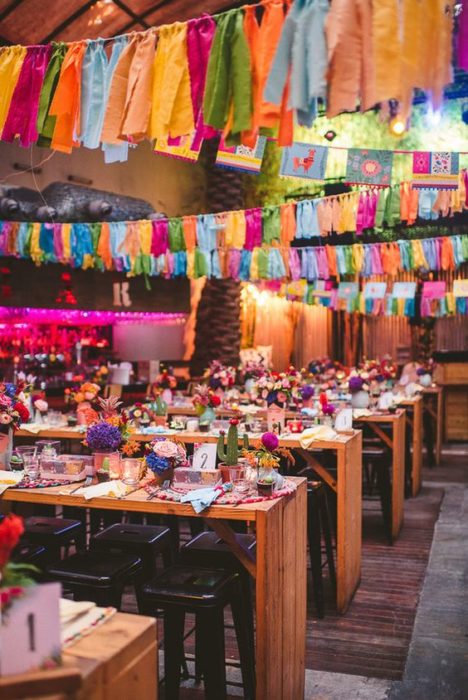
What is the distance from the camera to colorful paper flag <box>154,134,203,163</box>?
360 cm

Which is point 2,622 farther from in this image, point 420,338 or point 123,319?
point 420,338

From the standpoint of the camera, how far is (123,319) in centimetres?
1280

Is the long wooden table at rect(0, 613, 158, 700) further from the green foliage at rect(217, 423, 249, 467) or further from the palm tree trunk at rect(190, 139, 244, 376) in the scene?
the palm tree trunk at rect(190, 139, 244, 376)

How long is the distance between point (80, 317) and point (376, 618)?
840cm

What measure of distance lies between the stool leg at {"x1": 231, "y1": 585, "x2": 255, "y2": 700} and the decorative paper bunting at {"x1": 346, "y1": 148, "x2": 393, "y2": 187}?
474 cm

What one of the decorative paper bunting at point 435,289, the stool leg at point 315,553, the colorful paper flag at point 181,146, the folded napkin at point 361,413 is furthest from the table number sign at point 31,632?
the decorative paper bunting at point 435,289

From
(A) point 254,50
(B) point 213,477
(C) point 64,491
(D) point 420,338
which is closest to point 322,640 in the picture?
(B) point 213,477

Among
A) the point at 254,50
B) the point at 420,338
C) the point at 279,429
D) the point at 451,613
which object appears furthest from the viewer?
the point at 420,338

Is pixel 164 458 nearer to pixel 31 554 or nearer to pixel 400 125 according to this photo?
pixel 31 554

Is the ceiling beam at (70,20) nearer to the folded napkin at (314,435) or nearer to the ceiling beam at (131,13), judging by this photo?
the ceiling beam at (131,13)

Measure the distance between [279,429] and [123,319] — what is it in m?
8.18

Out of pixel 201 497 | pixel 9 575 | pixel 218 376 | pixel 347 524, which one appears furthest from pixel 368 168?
pixel 9 575

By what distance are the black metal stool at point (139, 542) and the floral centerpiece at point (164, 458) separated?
437 millimetres

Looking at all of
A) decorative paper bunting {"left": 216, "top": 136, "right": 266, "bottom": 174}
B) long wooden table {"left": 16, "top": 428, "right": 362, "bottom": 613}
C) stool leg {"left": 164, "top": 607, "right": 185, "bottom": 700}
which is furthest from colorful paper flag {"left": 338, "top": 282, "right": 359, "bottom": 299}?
stool leg {"left": 164, "top": 607, "right": 185, "bottom": 700}
